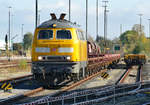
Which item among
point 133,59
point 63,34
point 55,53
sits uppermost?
point 63,34

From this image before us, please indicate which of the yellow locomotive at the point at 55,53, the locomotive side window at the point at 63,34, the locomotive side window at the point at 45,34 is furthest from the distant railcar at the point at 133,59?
the locomotive side window at the point at 45,34

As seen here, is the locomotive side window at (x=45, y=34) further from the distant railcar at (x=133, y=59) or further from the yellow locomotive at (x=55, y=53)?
the distant railcar at (x=133, y=59)

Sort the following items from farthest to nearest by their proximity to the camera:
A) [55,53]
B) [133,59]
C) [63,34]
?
[133,59], [63,34], [55,53]

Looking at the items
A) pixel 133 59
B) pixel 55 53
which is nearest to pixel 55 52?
pixel 55 53

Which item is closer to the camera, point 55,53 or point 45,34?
point 55,53

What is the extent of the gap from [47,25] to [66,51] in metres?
1.77

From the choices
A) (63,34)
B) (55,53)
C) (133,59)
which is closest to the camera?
(55,53)

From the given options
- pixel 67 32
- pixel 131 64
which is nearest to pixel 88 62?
pixel 67 32

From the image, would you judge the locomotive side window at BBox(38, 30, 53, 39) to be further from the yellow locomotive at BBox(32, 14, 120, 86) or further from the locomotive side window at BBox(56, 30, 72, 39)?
the locomotive side window at BBox(56, 30, 72, 39)

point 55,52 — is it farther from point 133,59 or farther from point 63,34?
point 133,59

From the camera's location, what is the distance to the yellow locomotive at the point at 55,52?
14.6 m

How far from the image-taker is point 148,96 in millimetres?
12578

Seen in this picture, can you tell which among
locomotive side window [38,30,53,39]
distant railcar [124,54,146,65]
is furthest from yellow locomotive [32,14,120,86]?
distant railcar [124,54,146,65]

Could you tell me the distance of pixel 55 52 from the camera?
48.2ft
